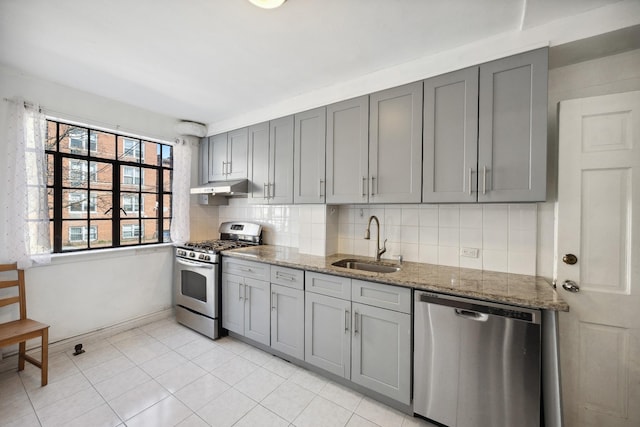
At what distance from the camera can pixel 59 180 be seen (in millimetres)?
2545

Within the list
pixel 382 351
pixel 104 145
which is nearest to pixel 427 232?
pixel 382 351

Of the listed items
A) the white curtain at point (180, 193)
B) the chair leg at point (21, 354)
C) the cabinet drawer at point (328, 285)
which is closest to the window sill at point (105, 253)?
the white curtain at point (180, 193)

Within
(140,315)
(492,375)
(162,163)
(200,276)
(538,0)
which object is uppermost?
(538,0)

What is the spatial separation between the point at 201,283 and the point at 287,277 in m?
1.24

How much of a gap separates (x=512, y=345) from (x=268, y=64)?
2.58m

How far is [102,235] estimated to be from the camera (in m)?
2.85

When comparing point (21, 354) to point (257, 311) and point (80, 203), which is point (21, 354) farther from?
point (257, 311)

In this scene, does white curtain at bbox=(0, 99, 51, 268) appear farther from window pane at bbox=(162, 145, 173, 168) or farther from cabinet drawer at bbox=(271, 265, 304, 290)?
cabinet drawer at bbox=(271, 265, 304, 290)

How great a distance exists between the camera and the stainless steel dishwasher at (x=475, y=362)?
1.39 metres

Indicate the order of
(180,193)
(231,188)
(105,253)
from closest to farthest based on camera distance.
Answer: (105,253) < (231,188) < (180,193)

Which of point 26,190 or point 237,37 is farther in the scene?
point 26,190

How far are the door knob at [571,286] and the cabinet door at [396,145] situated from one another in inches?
40.8

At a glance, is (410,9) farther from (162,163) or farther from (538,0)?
(162,163)

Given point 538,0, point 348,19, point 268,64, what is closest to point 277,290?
point 268,64
